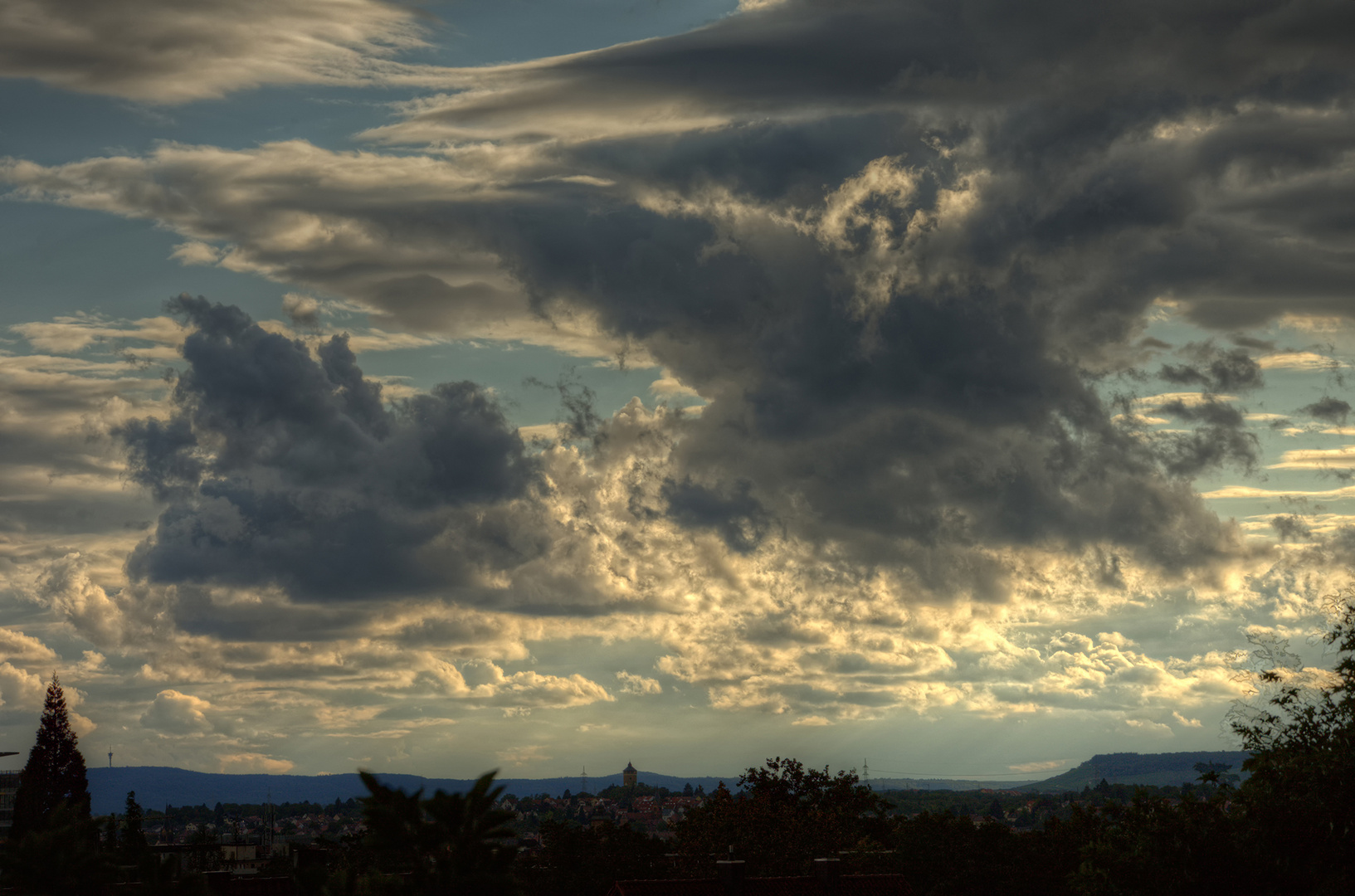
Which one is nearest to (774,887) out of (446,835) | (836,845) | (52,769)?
(836,845)

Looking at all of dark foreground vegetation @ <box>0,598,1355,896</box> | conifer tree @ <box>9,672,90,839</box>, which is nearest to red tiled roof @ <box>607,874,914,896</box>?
dark foreground vegetation @ <box>0,598,1355,896</box>

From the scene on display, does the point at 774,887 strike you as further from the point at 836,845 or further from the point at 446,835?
the point at 446,835

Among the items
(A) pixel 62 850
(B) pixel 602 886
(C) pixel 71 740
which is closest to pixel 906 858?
(B) pixel 602 886

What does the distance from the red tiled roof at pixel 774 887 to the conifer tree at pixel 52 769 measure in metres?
104

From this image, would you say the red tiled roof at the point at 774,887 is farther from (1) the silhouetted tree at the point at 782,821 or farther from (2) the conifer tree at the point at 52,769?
(2) the conifer tree at the point at 52,769

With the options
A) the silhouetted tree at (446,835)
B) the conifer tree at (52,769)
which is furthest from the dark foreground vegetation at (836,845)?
the conifer tree at (52,769)

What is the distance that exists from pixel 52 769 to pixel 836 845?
105804mm

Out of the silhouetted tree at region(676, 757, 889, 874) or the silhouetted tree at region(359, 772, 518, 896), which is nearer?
the silhouetted tree at region(359, 772, 518, 896)

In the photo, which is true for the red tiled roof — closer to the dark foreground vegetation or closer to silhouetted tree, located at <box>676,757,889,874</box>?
the dark foreground vegetation

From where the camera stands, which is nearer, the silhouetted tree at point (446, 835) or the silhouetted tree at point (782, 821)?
the silhouetted tree at point (446, 835)

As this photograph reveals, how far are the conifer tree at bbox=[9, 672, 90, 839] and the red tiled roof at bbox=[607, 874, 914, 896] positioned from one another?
10384 centimetres

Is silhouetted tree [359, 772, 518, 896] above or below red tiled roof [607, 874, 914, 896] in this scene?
above

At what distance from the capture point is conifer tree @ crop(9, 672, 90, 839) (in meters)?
142

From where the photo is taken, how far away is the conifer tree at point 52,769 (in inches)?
5595
